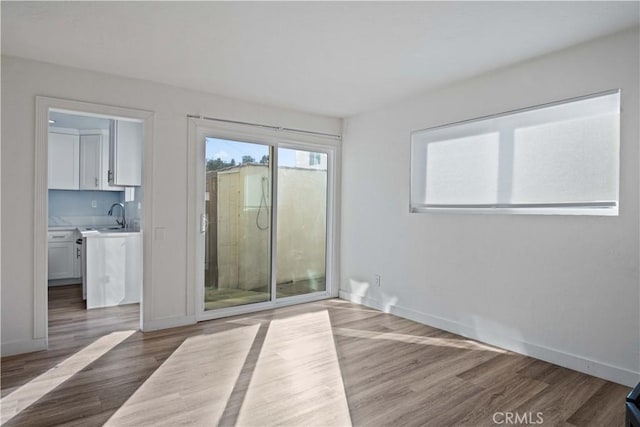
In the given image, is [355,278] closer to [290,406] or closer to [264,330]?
[264,330]

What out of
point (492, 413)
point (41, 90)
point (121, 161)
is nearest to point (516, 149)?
point (492, 413)

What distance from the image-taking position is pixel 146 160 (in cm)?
389

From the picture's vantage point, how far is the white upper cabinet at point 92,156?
20.7 ft

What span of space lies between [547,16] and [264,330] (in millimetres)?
3582

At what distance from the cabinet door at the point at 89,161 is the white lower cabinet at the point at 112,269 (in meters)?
1.85

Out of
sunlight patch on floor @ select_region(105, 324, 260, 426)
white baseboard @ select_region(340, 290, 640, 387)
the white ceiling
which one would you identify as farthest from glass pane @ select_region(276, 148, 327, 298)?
sunlight patch on floor @ select_region(105, 324, 260, 426)

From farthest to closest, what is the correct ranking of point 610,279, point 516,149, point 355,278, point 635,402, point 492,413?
point 355,278, point 516,149, point 610,279, point 492,413, point 635,402

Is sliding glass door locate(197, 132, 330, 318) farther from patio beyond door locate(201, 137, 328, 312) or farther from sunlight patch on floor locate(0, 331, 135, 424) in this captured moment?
sunlight patch on floor locate(0, 331, 135, 424)

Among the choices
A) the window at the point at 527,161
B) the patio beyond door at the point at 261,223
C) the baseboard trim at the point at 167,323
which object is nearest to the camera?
the window at the point at 527,161

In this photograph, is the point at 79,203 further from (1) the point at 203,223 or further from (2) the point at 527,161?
(2) the point at 527,161

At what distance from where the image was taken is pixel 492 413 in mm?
2408


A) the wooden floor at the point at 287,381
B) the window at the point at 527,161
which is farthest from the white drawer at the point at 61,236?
the window at the point at 527,161

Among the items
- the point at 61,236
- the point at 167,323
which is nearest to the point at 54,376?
the point at 167,323

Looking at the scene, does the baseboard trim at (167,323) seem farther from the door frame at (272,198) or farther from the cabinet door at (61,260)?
the cabinet door at (61,260)
